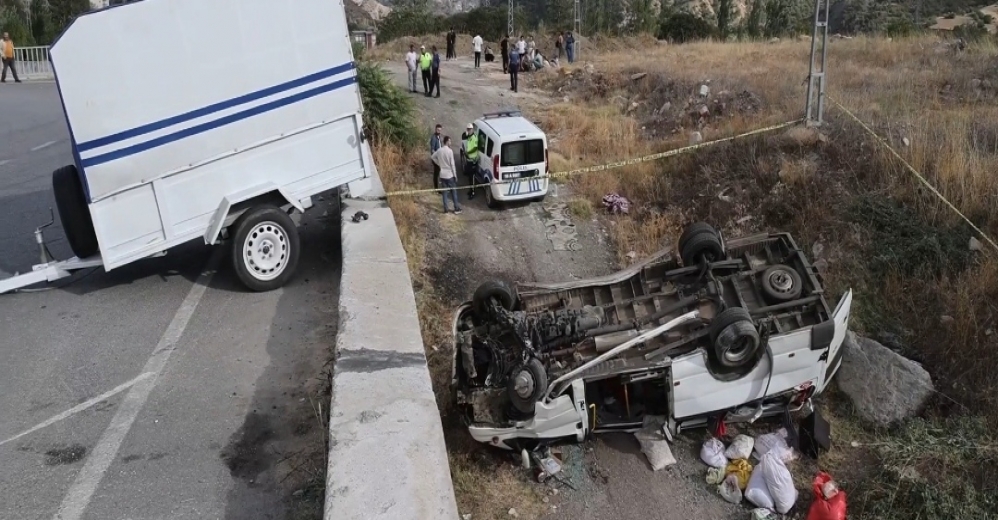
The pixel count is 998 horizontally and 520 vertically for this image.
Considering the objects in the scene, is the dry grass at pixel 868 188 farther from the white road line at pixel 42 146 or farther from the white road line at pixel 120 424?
the white road line at pixel 42 146

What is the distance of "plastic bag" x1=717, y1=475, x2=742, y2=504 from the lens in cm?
728

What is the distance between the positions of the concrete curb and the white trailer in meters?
1.83

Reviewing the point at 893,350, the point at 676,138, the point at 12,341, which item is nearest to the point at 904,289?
the point at 893,350

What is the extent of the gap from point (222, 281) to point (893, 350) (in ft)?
25.7

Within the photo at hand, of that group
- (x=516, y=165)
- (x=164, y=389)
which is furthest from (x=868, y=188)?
(x=164, y=389)

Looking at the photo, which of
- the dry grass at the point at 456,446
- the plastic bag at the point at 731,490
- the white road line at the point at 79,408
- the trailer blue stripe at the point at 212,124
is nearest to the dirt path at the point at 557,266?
the plastic bag at the point at 731,490

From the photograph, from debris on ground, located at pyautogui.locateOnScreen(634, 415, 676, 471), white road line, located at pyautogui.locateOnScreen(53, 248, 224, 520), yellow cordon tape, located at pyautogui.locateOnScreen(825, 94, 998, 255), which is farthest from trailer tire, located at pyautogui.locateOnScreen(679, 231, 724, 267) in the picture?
white road line, located at pyautogui.locateOnScreen(53, 248, 224, 520)

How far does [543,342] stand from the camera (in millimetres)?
7434

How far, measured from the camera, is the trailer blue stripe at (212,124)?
23.9 feet

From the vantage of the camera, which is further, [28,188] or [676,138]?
[676,138]

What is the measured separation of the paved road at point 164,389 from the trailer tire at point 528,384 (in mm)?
1711

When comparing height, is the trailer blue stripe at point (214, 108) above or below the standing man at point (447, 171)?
above

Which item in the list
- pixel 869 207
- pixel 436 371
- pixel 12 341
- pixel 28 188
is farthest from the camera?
pixel 28 188

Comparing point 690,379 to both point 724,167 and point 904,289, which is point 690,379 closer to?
point 904,289
